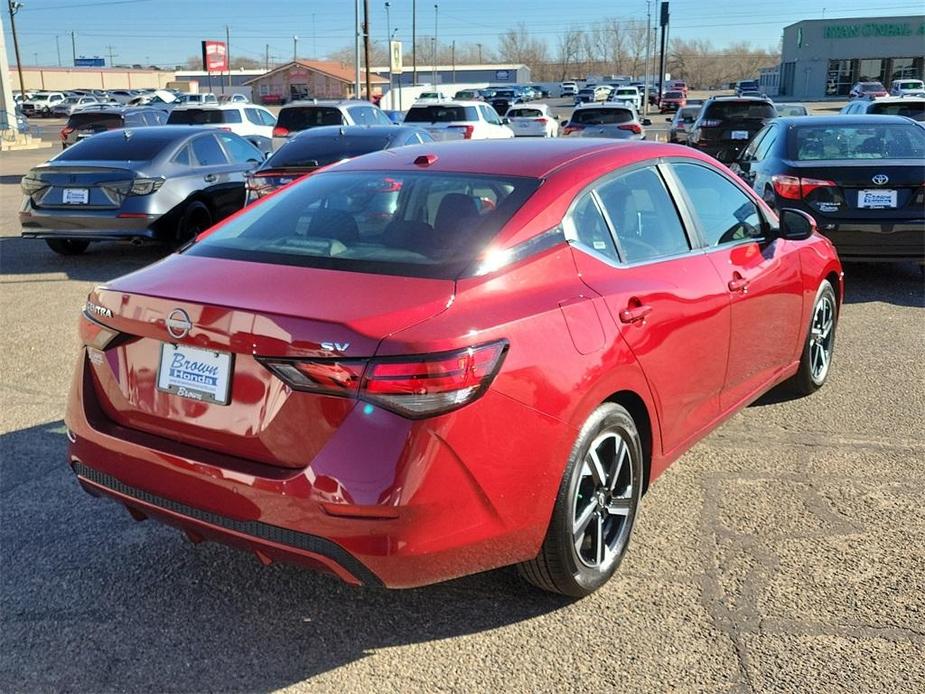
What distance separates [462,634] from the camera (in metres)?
3.06

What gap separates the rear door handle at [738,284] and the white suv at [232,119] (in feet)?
56.8

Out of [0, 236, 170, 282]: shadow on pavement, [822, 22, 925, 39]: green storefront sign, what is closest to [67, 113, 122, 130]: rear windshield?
[0, 236, 170, 282]: shadow on pavement

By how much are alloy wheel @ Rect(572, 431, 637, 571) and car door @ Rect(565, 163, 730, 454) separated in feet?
→ 1.00

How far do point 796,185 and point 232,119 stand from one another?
16048 mm

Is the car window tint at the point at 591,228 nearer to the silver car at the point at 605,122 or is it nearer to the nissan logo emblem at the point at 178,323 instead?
the nissan logo emblem at the point at 178,323

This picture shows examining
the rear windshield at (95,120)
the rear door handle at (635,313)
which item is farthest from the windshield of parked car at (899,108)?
the rear door handle at (635,313)

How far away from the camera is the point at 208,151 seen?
36.0ft

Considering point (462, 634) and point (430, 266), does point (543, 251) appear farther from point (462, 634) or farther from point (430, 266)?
point (462, 634)

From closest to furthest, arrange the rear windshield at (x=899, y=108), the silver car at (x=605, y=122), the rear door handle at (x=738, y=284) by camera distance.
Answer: the rear door handle at (x=738, y=284), the rear windshield at (x=899, y=108), the silver car at (x=605, y=122)

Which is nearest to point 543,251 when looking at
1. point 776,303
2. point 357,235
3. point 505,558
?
point 357,235

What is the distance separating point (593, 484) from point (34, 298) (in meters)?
6.83

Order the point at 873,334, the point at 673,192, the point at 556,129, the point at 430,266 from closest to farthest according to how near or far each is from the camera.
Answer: the point at 430,266, the point at 673,192, the point at 873,334, the point at 556,129

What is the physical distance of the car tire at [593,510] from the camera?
301cm

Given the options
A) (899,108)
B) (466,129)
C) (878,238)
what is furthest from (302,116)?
(878,238)
